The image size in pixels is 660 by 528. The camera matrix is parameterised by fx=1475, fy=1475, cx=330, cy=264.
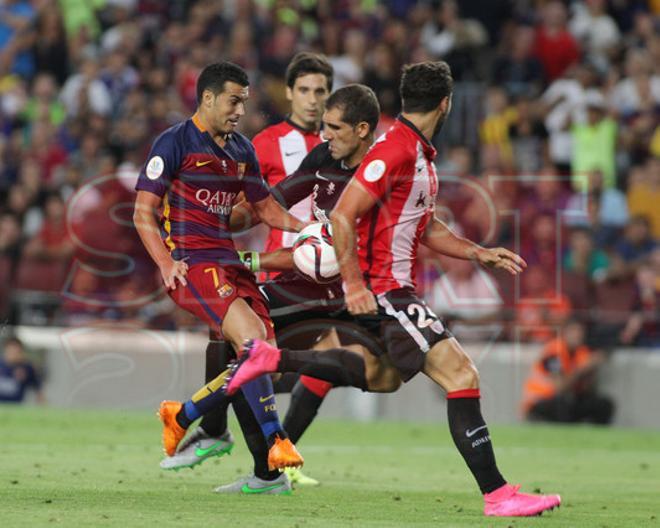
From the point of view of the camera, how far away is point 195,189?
27.8ft

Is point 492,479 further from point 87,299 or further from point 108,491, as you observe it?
point 87,299

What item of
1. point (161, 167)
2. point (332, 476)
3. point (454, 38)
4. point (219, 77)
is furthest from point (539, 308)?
point (161, 167)

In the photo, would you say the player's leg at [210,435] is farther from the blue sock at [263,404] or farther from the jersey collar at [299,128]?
the jersey collar at [299,128]

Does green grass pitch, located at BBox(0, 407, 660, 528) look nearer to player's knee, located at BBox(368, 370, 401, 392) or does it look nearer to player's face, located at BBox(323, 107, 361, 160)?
player's knee, located at BBox(368, 370, 401, 392)

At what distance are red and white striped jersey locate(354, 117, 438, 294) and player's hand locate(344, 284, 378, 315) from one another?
1.07 ft

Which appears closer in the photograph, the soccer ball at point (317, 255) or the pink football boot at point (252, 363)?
the pink football boot at point (252, 363)

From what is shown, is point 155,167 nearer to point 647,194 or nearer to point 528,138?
point 647,194

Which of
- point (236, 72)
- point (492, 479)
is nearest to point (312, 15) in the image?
point (236, 72)

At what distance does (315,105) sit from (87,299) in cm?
603

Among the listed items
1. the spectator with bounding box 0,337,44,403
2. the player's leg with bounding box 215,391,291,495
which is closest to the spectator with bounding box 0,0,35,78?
the spectator with bounding box 0,337,44,403

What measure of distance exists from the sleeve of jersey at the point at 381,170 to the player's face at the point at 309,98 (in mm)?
2193

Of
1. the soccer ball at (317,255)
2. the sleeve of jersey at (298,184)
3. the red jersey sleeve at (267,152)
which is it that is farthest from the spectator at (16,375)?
the soccer ball at (317,255)

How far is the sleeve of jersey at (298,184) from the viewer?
916 cm

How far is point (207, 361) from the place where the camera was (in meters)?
8.98
